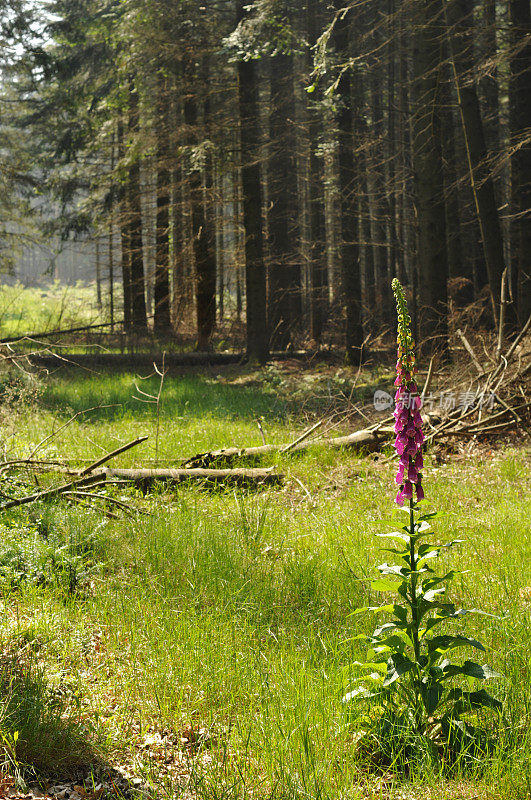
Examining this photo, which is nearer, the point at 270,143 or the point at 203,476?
the point at 203,476

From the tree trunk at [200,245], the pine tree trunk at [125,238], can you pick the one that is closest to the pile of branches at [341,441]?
the pine tree trunk at [125,238]

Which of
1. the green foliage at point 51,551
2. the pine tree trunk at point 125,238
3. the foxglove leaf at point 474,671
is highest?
the pine tree trunk at point 125,238

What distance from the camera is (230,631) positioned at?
12.9ft

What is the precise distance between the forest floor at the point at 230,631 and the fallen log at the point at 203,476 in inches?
6.4

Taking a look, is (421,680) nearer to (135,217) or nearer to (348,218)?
(348,218)

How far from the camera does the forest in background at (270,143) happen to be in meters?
12.7

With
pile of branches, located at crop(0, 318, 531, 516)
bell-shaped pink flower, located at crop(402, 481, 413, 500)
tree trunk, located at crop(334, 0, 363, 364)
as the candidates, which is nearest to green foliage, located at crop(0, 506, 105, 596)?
pile of branches, located at crop(0, 318, 531, 516)

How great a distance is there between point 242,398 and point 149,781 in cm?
972

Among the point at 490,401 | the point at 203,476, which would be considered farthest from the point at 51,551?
the point at 490,401

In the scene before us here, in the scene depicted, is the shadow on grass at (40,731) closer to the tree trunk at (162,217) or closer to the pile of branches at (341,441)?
the pile of branches at (341,441)

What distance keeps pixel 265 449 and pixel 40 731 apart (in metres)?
5.19

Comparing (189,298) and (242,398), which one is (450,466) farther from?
(189,298)

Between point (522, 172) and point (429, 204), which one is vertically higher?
point (522, 172)

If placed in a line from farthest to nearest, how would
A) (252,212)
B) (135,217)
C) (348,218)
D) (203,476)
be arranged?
(135,217)
(252,212)
(348,218)
(203,476)
